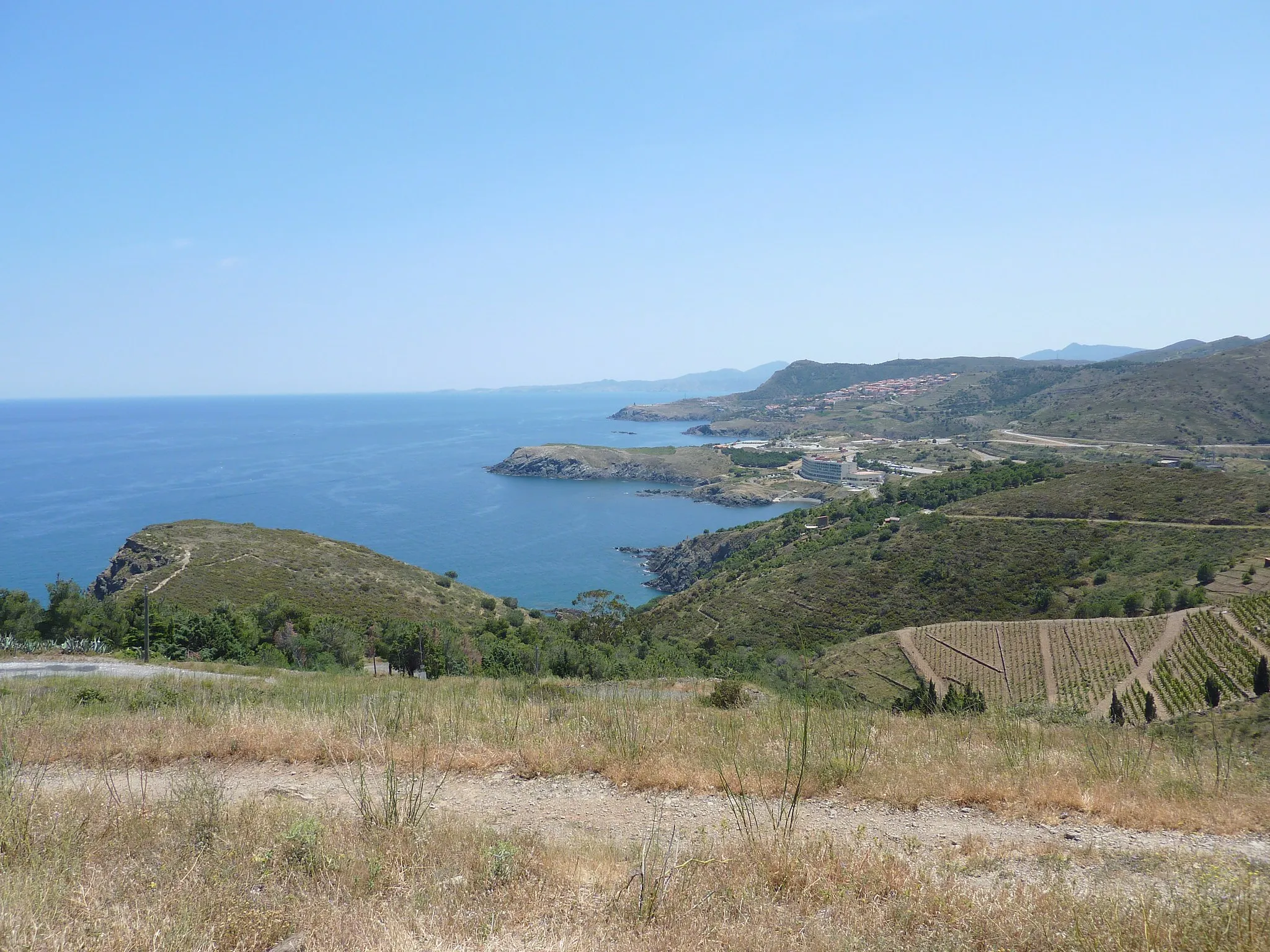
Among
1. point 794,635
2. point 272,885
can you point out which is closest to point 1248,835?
point 272,885

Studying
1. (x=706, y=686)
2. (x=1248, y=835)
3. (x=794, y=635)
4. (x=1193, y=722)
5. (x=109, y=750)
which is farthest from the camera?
(x=794, y=635)

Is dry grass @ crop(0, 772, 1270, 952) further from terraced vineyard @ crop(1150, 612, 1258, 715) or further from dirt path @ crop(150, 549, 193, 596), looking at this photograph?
dirt path @ crop(150, 549, 193, 596)

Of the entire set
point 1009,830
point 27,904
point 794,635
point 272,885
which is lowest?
point 794,635

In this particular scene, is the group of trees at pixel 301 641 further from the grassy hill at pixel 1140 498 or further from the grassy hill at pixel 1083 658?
the grassy hill at pixel 1140 498

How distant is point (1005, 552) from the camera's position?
177 feet

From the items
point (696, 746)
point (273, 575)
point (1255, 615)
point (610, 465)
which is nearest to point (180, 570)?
point (273, 575)

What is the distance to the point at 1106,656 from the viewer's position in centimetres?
3556

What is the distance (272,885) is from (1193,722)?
3097 centimetres

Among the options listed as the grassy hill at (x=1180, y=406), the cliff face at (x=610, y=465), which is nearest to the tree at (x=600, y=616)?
the cliff face at (x=610, y=465)

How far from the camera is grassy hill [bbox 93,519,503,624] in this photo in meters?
40.6

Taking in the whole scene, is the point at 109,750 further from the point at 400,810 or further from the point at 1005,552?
the point at 1005,552

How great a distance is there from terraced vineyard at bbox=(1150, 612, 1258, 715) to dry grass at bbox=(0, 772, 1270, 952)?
32.9m

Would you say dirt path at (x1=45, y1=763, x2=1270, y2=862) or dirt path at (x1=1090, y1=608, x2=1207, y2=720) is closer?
dirt path at (x1=45, y1=763, x2=1270, y2=862)

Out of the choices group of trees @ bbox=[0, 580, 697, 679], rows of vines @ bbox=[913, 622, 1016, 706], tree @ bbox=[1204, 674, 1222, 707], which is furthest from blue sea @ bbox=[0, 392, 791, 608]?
tree @ bbox=[1204, 674, 1222, 707]
